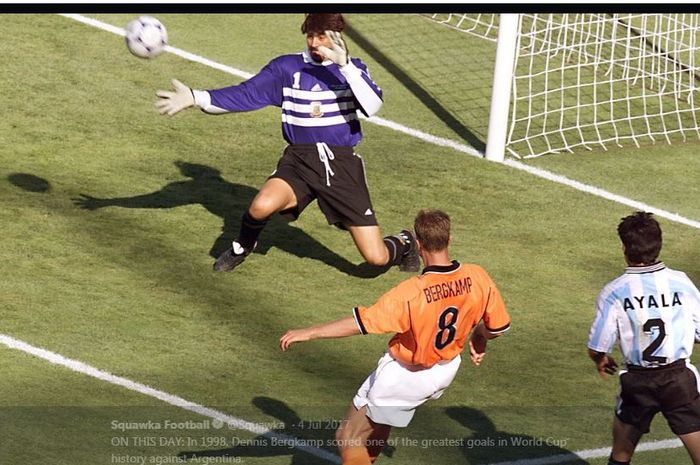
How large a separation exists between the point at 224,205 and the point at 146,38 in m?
2.53

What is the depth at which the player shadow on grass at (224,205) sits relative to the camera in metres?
10.7

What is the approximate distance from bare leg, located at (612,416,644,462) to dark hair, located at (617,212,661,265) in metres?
0.87

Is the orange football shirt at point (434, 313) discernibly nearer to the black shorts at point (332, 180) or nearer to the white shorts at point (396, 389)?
the white shorts at point (396, 389)

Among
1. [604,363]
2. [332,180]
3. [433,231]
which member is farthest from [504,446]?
[332,180]

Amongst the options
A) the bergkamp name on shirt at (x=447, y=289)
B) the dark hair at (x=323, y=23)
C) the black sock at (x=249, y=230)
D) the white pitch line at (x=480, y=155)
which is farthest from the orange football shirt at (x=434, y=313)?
the white pitch line at (x=480, y=155)

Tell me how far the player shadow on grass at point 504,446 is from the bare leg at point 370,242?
6.70 ft

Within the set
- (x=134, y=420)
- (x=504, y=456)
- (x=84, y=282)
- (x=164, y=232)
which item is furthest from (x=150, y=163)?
(x=504, y=456)

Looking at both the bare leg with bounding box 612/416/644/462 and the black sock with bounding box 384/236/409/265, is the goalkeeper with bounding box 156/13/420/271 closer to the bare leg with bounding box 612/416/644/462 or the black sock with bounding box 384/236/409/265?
the black sock with bounding box 384/236/409/265

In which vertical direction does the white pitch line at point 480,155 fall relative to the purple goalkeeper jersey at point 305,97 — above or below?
below

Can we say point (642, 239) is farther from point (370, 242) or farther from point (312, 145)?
point (312, 145)

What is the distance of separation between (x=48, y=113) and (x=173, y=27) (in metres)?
2.80

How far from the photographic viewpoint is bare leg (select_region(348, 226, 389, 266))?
9.84m

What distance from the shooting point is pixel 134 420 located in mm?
7848

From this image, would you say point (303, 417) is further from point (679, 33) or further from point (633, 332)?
point (679, 33)
